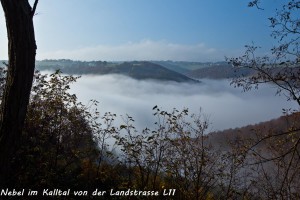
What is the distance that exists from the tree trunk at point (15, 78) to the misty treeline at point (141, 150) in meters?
4.85

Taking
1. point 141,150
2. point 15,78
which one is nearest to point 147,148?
point 141,150

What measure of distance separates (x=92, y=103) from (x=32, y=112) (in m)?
2.42

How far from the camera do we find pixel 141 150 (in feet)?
31.2

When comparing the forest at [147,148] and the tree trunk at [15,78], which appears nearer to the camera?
the tree trunk at [15,78]

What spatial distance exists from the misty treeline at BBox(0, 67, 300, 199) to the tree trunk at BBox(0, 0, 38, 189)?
15.9 feet

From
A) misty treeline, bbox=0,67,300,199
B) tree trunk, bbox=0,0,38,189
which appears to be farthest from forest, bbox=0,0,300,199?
tree trunk, bbox=0,0,38,189

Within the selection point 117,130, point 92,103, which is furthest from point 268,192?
point 92,103

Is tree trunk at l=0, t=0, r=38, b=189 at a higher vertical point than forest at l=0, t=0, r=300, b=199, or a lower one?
higher

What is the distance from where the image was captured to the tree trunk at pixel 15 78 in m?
3.14

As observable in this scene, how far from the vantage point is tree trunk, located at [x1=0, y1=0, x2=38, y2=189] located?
10.3 ft

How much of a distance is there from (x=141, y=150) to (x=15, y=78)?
664 cm

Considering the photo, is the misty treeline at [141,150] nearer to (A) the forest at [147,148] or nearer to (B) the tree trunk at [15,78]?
(A) the forest at [147,148]

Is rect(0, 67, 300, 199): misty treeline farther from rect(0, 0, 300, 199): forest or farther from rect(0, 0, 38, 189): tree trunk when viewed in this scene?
rect(0, 0, 38, 189): tree trunk

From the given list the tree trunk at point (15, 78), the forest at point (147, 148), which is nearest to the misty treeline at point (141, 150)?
the forest at point (147, 148)
